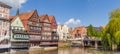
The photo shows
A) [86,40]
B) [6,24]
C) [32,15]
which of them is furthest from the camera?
[86,40]

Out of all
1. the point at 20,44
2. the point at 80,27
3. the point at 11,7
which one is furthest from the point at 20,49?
the point at 80,27

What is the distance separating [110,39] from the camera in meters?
51.0

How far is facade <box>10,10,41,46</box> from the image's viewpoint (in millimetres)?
67000

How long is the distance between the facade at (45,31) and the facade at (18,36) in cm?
1261

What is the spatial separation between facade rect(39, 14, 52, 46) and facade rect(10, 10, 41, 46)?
2.84 metres

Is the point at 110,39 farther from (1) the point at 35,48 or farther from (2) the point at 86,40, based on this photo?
(2) the point at 86,40

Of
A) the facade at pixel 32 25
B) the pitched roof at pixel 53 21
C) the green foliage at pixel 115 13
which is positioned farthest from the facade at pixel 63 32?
the green foliage at pixel 115 13

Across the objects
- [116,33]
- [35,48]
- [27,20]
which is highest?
[27,20]

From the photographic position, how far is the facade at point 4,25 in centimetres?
5191

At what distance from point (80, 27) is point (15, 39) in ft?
224

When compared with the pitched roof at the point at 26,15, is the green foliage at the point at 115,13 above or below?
below

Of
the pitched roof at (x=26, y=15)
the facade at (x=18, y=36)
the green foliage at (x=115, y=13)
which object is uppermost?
the pitched roof at (x=26, y=15)

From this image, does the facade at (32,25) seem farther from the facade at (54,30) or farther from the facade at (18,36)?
the facade at (54,30)

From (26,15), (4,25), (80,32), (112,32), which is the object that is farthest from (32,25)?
(80,32)
